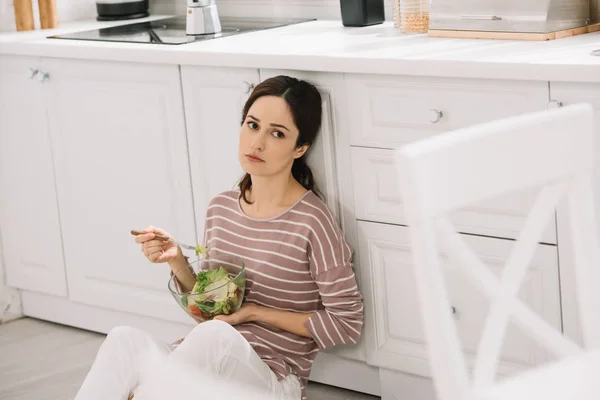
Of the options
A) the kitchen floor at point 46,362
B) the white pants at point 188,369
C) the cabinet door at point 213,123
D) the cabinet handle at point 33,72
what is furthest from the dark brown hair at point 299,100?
the cabinet handle at point 33,72

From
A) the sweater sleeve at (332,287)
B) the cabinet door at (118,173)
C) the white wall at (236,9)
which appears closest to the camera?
the sweater sleeve at (332,287)

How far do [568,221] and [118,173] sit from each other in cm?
124

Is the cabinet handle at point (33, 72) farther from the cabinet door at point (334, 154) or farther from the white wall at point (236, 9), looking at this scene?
the cabinet door at point (334, 154)

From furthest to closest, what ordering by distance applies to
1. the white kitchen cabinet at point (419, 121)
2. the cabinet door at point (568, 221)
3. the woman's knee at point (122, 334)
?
the woman's knee at point (122, 334) → the white kitchen cabinet at point (419, 121) → the cabinet door at point (568, 221)

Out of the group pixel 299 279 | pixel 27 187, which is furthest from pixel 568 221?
pixel 27 187

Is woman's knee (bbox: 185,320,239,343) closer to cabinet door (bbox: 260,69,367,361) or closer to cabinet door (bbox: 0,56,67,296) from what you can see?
cabinet door (bbox: 260,69,367,361)

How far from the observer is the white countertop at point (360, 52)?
6.21ft

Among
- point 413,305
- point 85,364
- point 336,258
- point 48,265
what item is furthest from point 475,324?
point 48,265

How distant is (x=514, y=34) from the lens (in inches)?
86.8

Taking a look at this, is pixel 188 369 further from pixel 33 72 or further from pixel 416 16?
pixel 33 72

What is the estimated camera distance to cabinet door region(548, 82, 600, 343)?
183 cm

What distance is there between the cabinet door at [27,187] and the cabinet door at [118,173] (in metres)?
0.04

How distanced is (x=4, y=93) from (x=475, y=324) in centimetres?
151

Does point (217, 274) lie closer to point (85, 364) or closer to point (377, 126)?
point (377, 126)
